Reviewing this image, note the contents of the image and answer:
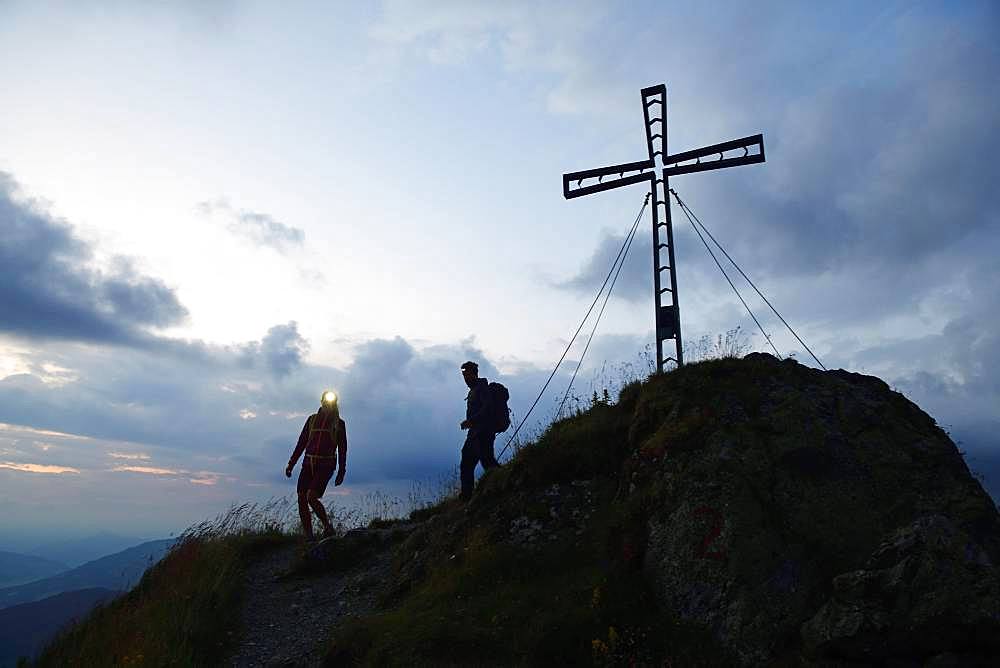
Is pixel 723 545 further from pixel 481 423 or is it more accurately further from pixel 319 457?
pixel 319 457

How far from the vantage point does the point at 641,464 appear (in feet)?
27.7

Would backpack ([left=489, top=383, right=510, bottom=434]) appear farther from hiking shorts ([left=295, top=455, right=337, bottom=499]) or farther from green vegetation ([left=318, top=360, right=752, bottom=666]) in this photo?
hiking shorts ([left=295, top=455, right=337, bottom=499])

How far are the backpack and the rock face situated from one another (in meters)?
2.87

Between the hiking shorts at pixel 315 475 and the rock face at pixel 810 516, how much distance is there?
7.13m

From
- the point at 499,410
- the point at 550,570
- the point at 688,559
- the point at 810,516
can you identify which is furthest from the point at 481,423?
the point at 810,516

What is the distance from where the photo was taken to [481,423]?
1144cm

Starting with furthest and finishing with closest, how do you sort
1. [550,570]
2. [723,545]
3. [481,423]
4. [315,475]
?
[315,475]
[481,423]
[550,570]
[723,545]

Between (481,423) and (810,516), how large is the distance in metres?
6.08

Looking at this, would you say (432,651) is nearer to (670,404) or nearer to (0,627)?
(670,404)

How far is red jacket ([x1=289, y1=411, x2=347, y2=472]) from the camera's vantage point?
512 inches

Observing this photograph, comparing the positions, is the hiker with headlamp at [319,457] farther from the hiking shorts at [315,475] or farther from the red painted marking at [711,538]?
the red painted marking at [711,538]

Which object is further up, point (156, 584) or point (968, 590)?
point (968, 590)

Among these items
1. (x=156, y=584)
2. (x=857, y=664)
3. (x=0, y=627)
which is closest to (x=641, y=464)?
(x=857, y=664)

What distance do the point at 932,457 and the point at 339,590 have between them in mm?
A: 9611
